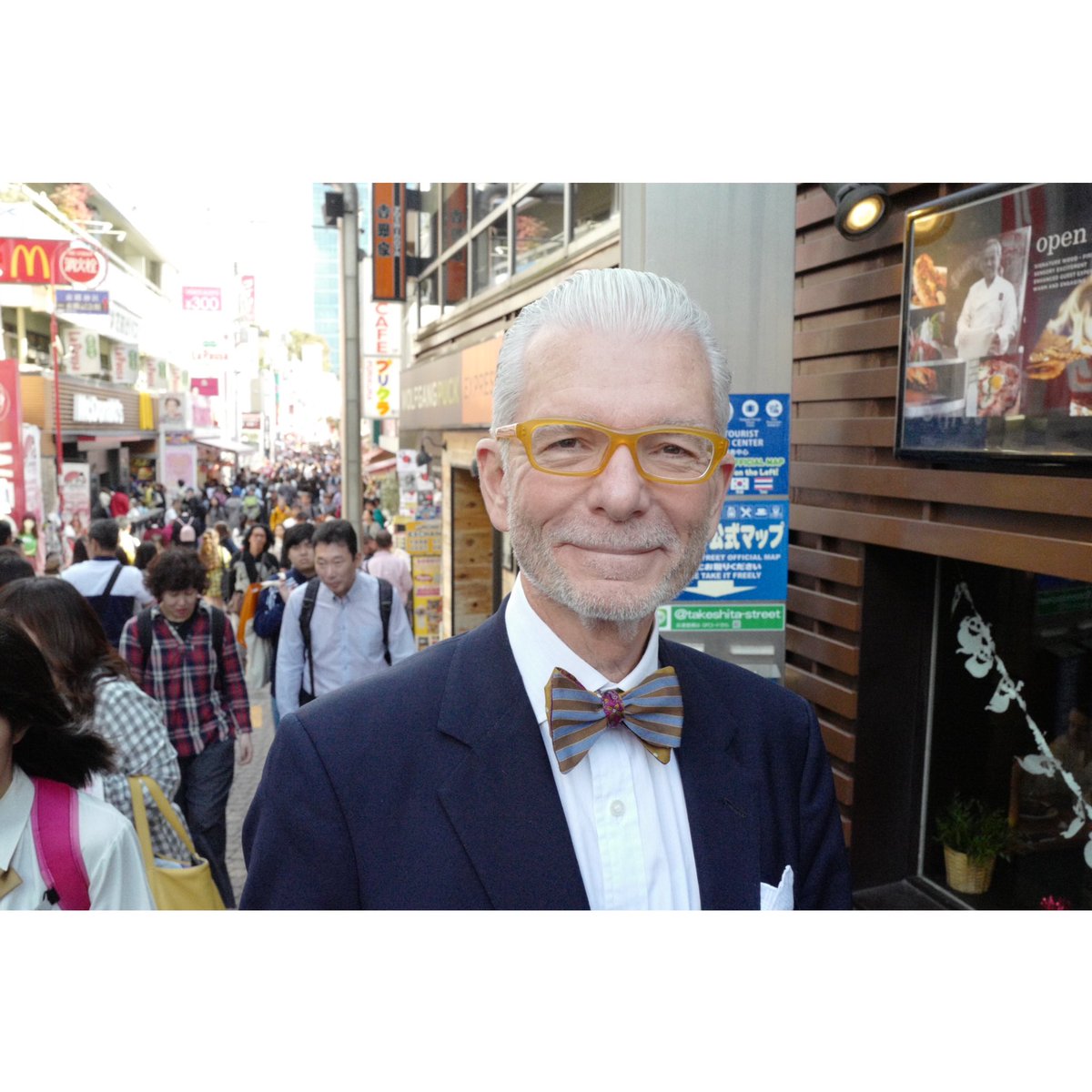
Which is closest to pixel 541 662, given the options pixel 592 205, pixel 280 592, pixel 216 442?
pixel 280 592

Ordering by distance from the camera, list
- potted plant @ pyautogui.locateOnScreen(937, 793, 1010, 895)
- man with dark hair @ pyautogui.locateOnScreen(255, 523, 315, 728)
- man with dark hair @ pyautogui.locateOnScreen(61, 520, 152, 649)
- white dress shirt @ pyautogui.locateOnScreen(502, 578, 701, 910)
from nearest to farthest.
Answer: white dress shirt @ pyautogui.locateOnScreen(502, 578, 701, 910)
potted plant @ pyautogui.locateOnScreen(937, 793, 1010, 895)
man with dark hair @ pyautogui.locateOnScreen(255, 523, 315, 728)
man with dark hair @ pyautogui.locateOnScreen(61, 520, 152, 649)

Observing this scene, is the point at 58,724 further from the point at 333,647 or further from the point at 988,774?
the point at 988,774

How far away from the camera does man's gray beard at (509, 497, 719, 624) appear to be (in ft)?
4.75

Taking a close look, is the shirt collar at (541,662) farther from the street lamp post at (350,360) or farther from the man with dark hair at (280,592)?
the street lamp post at (350,360)

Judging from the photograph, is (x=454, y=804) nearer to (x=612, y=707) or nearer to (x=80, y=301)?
(x=612, y=707)

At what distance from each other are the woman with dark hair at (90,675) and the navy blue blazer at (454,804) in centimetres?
212

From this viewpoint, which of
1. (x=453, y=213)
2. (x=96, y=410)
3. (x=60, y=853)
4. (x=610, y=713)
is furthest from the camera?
(x=96, y=410)

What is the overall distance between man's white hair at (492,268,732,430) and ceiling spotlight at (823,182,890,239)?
117 inches

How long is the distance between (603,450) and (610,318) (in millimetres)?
191

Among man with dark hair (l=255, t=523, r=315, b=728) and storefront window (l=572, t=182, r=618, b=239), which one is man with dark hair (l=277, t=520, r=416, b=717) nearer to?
man with dark hair (l=255, t=523, r=315, b=728)

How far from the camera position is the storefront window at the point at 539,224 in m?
7.69

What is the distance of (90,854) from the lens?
6.94ft

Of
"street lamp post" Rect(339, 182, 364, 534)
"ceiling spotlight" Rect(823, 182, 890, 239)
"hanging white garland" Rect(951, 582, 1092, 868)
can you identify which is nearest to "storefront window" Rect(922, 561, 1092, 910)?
"hanging white garland" Rect(951, 582, 1092, 868)

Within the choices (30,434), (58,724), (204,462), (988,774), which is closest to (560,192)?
(988,774)
